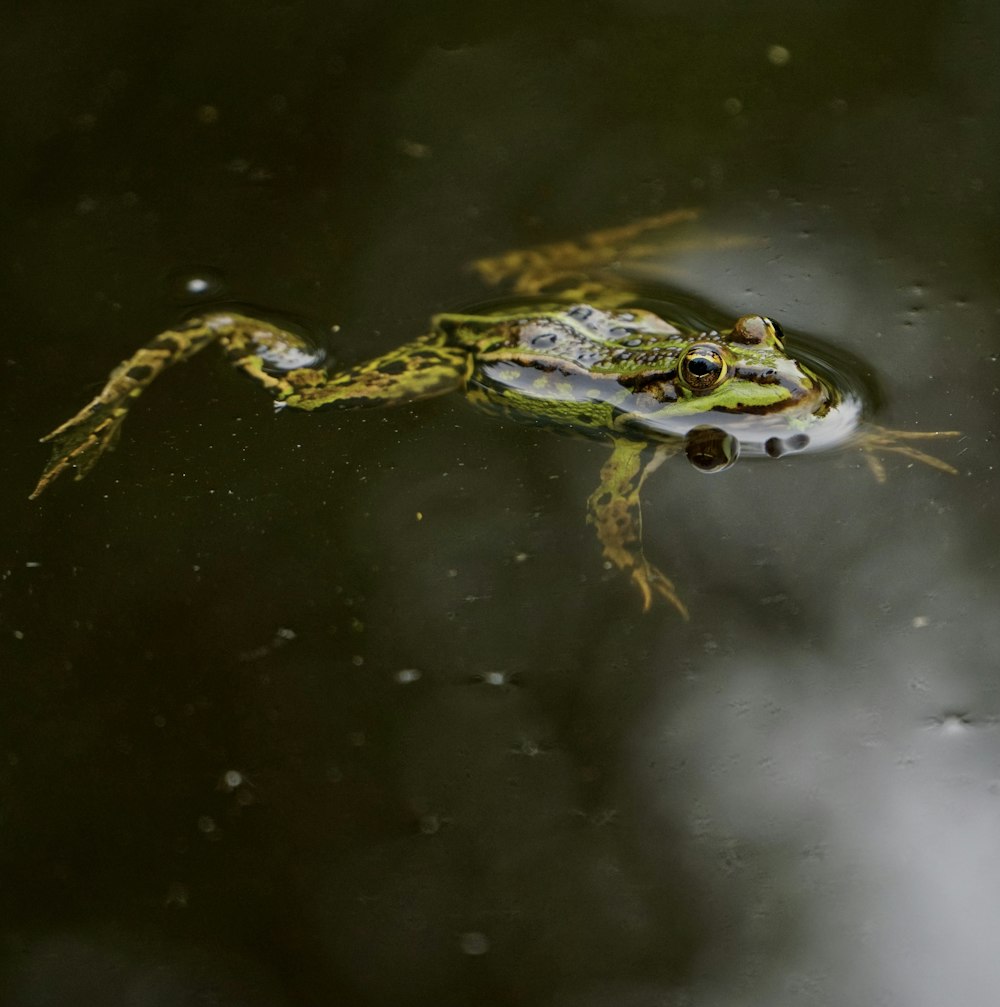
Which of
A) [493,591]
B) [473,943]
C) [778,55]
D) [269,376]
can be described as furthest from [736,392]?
[778,55]

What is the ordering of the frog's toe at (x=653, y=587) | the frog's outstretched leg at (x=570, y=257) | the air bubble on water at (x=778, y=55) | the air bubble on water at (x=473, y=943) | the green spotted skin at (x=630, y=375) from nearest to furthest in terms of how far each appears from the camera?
1. the air bubble on water at (x=473, y=943)
2. the frog's toe at (x=653, y=587)
3. the green spotted skin at (x=630, y=375)
4. the frog's outstretched leg at (x=570, y=257)
5. the air bubble on water at (x=778, y=55)

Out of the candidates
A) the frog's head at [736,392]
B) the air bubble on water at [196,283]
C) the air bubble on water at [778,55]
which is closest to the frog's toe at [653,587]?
the frog's head at [736,392]

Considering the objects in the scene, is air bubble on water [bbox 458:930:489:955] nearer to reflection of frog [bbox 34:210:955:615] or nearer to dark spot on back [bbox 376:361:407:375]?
reflection of frog [bbox 34:210:955:615]

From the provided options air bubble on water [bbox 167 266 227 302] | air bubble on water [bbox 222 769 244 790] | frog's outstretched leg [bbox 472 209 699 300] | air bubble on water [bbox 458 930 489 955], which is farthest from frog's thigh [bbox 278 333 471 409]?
air bubble on water [bbox 458 930 489 955]

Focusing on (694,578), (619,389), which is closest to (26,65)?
(619,389)

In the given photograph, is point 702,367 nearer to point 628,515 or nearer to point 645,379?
point 645,379

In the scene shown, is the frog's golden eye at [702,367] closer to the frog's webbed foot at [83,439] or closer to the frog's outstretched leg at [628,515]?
the frog's outstretched leg at [628,515]
